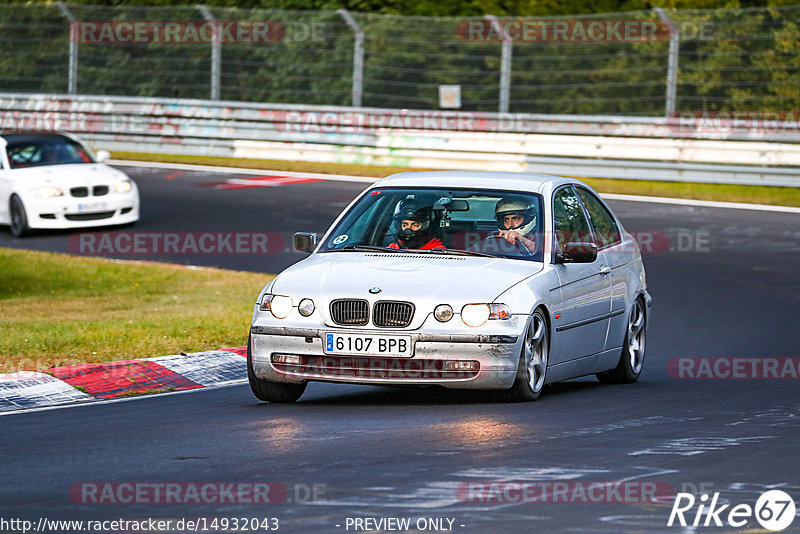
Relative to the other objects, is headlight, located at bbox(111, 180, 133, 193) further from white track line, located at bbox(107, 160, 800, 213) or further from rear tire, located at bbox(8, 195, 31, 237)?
white track line, located at bbox(107, 160, 800, 213)

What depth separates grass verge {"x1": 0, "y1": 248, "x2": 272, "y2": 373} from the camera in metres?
11.5

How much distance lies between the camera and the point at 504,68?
26250 millimetres

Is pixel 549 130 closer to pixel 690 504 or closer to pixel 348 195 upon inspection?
pixel 348 195

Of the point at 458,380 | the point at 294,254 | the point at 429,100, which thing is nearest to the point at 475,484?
the point at 458,380

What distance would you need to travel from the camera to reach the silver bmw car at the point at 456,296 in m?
8.73

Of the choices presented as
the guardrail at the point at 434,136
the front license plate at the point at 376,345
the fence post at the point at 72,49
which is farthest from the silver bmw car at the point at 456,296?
the fence post at the point at 72,49

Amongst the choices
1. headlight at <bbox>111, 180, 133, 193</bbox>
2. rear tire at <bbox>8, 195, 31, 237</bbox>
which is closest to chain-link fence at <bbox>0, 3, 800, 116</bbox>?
headlight at <bbox>111, 180, 133, 193</bbox>

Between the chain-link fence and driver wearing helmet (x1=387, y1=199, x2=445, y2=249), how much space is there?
15169 millimetres

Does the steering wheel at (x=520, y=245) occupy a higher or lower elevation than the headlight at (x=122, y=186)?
higher

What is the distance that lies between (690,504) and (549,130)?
781 inches

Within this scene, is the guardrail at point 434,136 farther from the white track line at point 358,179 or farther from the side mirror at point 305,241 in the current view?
the side mirror at point 305,241

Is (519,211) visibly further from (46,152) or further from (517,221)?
(46,152)

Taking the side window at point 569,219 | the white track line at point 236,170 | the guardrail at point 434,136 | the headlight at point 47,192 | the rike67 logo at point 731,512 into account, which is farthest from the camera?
the white track line at point 236,170

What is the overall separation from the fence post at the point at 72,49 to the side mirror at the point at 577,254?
22701mm
